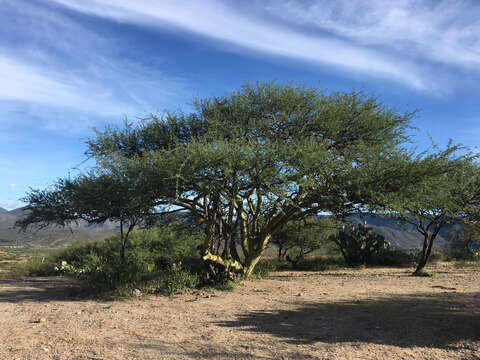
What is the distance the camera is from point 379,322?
7.40 m

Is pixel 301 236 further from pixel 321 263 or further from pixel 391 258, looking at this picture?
pixel 391 258

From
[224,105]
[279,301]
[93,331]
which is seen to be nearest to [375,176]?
[279,301]

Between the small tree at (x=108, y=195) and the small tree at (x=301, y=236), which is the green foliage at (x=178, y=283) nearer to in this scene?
the small tree at (x=108, y=195)

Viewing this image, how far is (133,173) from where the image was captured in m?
11.5

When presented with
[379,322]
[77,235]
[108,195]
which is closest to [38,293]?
[108,195]

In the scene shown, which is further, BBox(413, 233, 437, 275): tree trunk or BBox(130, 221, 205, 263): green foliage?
BBox(130, 221, 205, 263): green foliage

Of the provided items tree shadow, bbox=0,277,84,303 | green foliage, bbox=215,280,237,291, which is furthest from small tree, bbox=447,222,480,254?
tree shadow, bbox=0,277,84,303

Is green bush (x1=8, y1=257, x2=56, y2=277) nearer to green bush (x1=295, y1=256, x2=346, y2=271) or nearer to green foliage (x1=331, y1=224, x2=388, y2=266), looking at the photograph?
green bush (x1=295, y1=256, x2=346, y2=271)

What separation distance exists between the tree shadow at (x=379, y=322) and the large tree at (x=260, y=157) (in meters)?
3.68

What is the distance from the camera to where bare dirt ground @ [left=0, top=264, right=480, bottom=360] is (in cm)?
605

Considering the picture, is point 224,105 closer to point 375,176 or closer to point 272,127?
point 272,127

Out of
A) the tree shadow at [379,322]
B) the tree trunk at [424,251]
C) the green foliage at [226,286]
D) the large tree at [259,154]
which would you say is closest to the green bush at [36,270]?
the large tree at [259,154]

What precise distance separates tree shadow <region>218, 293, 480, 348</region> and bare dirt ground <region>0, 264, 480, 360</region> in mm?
17

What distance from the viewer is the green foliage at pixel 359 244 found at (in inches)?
870
